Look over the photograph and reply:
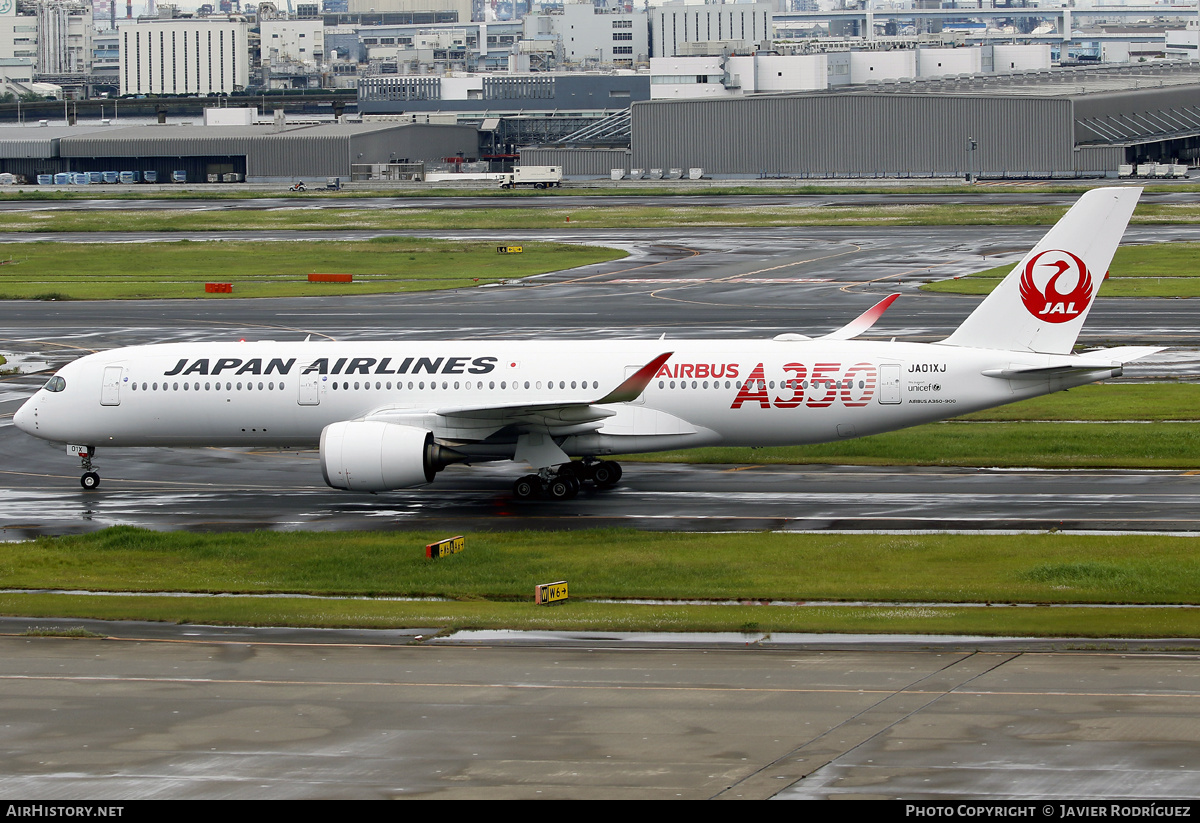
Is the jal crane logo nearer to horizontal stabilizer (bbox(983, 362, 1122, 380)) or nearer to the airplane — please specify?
the airplane

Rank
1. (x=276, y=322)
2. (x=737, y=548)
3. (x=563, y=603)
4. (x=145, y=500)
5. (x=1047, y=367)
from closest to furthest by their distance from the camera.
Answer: (x=563, y=603) → (x=737, y=548) → (x=1047, y=367) → (x=145, y=500) → (x=276, y=322)

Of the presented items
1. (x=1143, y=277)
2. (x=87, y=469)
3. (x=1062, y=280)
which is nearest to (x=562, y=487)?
(x=87, y=469)

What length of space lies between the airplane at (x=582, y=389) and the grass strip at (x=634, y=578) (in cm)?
445

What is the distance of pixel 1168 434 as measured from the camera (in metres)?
45.8

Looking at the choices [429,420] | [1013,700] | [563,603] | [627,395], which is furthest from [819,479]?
[1013,700]

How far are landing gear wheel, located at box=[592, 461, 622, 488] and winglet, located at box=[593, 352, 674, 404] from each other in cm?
414

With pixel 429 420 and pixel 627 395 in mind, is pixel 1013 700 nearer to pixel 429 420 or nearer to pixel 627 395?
pixel 627 395

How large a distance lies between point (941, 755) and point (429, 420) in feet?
75.1

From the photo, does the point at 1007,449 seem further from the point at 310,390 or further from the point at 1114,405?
the point at 310,390

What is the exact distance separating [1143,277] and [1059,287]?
47.9 m

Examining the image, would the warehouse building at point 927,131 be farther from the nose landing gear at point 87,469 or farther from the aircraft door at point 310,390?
the nose landing gear at point 87,469

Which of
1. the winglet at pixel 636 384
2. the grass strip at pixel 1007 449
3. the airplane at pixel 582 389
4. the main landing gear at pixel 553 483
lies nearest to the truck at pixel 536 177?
the grass strip at pixel 1007 449

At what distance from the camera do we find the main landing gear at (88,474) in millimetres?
43406

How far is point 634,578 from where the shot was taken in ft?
104
